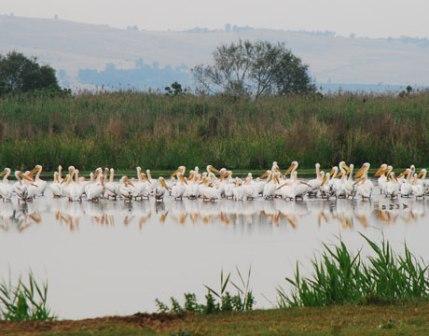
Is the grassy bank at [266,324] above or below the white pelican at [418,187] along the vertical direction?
above

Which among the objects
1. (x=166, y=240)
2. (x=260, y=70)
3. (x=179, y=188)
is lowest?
(x=179, y=188)

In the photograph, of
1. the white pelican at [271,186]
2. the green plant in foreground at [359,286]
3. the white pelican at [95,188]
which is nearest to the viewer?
the green plant in foreground at [359,286]

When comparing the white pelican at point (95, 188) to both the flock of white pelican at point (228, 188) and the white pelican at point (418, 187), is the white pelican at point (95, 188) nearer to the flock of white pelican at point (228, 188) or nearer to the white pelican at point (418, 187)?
the flock of white pelican at point (228, 188)

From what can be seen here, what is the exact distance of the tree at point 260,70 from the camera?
2171 inches

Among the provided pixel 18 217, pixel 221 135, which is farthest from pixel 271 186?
pixel 221 135

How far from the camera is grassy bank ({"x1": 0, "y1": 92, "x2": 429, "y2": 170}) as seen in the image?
109 feet

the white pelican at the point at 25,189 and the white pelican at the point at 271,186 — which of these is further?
the white pelican at the point at 25,189

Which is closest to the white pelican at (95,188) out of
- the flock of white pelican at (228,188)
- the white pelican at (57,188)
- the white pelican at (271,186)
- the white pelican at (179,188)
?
the flock of white pelican at (228,188)

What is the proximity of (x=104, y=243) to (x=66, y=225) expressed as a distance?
2.71m

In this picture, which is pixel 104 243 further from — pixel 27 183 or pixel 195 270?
pixel 27 183

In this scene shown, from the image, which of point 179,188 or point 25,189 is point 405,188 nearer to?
point 179,188

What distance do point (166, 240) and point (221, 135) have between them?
1555 cm

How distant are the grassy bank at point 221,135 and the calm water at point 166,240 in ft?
20.3

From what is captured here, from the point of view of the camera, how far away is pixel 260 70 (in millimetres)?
55344
